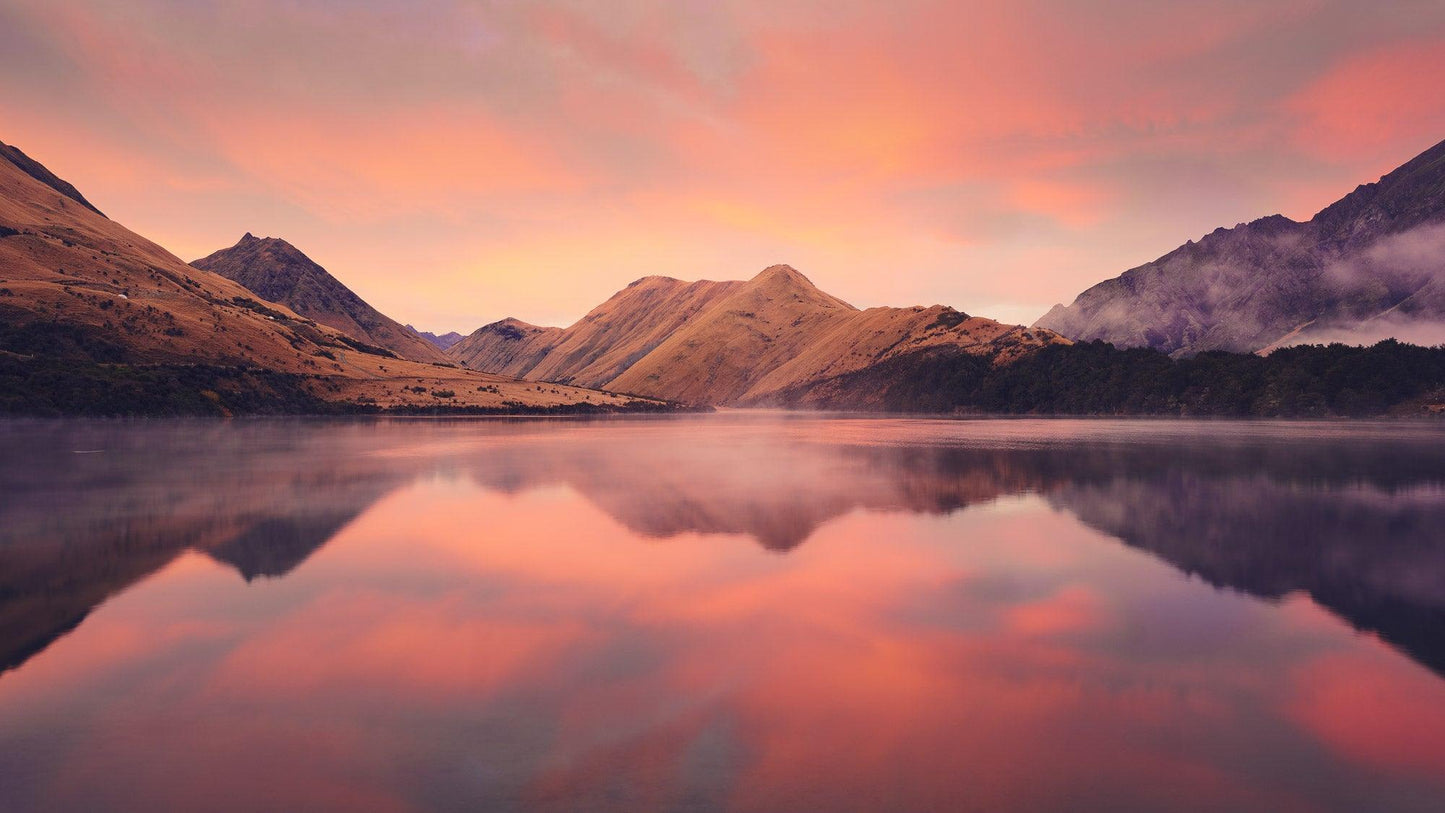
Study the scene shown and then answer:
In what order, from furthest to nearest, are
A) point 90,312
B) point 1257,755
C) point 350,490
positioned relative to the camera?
point 90,312, point 350,490, point 1257,755

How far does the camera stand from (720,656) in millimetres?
17781

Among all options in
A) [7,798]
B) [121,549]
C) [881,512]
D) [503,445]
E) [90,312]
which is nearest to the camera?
[7,798]

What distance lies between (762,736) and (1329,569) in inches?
960

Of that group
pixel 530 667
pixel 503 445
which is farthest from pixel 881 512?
pixel 503 445

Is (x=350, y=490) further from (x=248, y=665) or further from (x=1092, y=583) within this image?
(x=1092, y=583)

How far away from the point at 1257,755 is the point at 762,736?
27.4 feet

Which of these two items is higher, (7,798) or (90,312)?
(90,312)

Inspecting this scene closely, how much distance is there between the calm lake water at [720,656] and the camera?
11719mm

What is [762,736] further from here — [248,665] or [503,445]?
[503,445]

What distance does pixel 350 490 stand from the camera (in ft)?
158

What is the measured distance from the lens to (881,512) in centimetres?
4012

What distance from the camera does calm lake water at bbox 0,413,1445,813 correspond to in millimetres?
11719

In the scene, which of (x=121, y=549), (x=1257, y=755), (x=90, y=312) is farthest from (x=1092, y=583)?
(x=90, y=312)

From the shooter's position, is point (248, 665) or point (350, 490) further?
point (350, 490)
